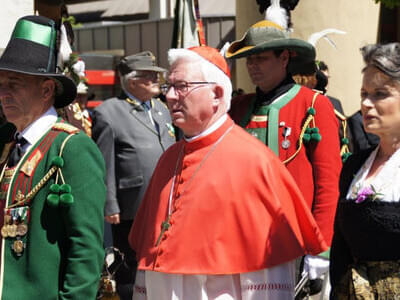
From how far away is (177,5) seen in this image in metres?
7.43

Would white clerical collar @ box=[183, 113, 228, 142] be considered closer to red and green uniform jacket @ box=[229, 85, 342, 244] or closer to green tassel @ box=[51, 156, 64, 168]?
green tassel @ box=[51, 156, 64, 168]

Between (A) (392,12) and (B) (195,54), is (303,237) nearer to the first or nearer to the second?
(B) (195,54)

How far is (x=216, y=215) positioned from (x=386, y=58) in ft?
3.51

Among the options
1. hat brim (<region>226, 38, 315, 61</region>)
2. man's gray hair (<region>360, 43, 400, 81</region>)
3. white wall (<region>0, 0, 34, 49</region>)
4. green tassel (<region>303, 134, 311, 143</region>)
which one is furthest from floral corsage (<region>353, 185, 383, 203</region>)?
white wall (<region>0, 0, 34, 49</region>)

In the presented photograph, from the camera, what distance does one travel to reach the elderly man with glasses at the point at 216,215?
3975mm

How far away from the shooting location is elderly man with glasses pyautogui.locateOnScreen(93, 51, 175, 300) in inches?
257

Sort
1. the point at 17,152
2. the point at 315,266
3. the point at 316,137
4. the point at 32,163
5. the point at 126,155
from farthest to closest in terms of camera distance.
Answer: the point at 126,155
the point at 316,137
the point at 315,266
the point at 17,152
the point at 32,163

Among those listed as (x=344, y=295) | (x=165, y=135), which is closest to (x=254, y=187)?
(x=344, y=295)

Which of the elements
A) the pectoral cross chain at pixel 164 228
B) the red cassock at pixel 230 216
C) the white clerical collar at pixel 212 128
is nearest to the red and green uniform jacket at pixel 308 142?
the red cassock at pixel 230 216

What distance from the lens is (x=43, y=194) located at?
3.60m

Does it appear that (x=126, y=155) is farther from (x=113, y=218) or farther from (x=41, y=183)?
(x=41, y=183)

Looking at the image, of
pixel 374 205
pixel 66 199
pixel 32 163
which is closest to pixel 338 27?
pixel 374 205

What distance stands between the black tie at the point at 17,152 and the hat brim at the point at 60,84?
26 centimetres

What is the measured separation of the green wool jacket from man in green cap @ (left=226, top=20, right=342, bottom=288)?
1724mm
